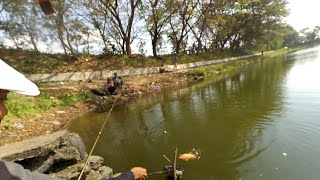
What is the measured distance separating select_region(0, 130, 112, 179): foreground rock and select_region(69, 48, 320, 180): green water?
50.1 inches

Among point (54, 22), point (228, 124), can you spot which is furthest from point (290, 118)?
point (54, 22)

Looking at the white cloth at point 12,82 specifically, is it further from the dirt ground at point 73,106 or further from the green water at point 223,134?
the dirt ground at point 73,106

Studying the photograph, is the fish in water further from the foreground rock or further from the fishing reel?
the foreground rock

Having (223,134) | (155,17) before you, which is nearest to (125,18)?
(155,17)

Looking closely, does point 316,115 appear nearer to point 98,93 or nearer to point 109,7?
point 98,93

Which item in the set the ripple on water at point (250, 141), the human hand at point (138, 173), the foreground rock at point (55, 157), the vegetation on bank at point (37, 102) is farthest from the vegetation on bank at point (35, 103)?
the human hand at point (138, 173)

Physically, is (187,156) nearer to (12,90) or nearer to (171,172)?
(171,172)

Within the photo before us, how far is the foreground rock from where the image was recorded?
6.48 m

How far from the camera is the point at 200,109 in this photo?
14367mm

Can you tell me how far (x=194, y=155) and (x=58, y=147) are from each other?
11.3 ft

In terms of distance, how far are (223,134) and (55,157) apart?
5.41 meters

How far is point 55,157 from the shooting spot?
6910mm

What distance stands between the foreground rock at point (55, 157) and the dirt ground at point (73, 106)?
4.53m

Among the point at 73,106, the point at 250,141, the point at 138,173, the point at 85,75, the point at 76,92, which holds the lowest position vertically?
the point at 250,141
